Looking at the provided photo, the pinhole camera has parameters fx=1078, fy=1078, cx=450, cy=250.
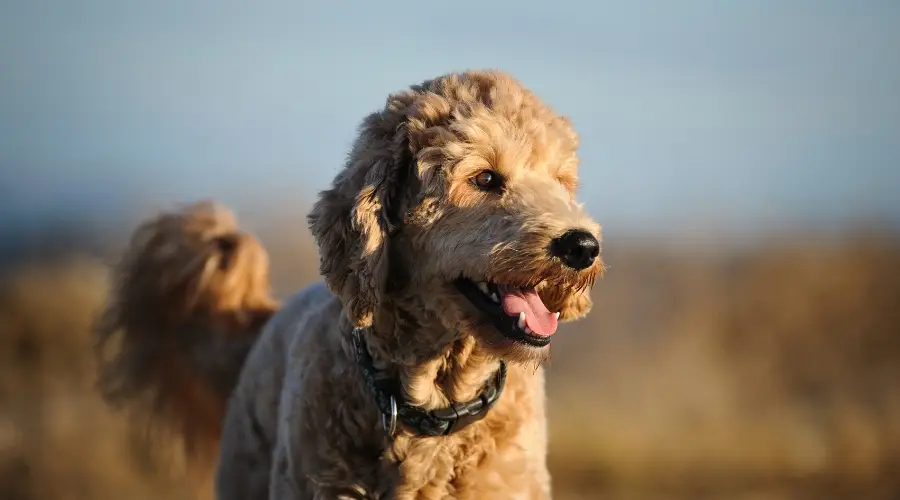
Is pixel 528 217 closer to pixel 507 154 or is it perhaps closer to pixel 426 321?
pixel 507 154

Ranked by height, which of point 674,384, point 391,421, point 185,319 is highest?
point 391,421

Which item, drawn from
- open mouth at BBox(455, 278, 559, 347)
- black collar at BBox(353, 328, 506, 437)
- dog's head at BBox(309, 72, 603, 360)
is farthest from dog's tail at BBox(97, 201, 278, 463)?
open mouth at BBox(455, 278, 559, 347)

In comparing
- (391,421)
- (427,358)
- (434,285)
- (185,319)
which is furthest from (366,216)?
(185,319)

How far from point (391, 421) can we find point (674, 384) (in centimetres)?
660

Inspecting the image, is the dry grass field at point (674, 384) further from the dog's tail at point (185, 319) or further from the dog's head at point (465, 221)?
the dog's head at point (465, 221)

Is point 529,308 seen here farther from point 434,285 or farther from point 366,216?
point 366,216

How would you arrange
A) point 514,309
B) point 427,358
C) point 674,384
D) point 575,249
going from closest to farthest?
1. point 575,249
2. point 514,309
3. point 427,358
4. point 674,384

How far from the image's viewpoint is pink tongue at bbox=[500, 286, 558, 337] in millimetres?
3391

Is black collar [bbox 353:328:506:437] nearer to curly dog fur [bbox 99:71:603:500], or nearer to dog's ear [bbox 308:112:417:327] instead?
curly dog fur [bbox 99:71:603:500]

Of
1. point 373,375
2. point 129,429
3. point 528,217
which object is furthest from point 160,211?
point 528,217

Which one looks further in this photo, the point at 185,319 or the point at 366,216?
the point at 185,319

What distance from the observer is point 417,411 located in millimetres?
3631

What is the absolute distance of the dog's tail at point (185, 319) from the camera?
17.8ft

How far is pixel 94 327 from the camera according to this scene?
5988 millimetres
